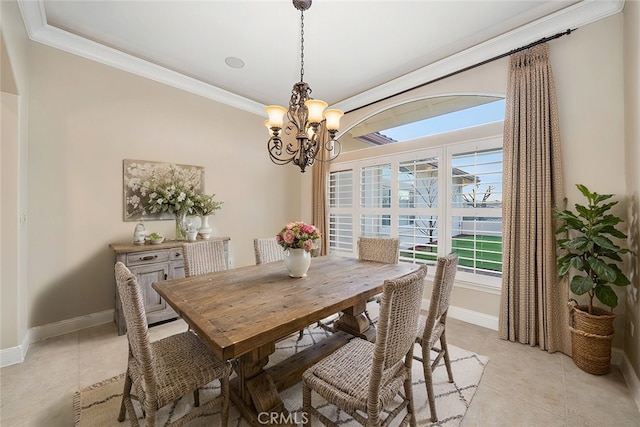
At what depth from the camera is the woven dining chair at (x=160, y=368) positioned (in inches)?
47.3

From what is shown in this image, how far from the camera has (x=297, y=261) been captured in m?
2.07

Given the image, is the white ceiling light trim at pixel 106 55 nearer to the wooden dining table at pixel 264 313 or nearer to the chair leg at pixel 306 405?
the wooden dining table at pixel 264 313

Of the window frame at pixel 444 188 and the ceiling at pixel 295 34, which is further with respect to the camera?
the window frame at pixel 444 188

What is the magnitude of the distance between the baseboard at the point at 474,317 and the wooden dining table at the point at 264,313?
1.43m

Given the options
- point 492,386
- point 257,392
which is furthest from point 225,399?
point 492,386

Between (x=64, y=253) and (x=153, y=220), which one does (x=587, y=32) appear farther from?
(x=64, y=253)

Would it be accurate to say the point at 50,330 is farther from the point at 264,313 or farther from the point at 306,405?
the point at 306,405

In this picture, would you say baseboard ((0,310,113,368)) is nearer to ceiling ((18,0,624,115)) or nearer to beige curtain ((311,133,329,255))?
ceiling ((18,0,624,115))

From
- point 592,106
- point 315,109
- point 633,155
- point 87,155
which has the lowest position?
point 633,155

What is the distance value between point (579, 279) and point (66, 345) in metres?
4.59

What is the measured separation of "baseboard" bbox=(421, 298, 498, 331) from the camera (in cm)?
287

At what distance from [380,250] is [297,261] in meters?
1.17

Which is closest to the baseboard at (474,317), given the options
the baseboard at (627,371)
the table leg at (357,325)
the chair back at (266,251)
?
the baseboard at (627,371)

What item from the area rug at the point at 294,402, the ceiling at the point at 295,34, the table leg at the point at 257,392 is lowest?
the area rug at the point at 294,402
